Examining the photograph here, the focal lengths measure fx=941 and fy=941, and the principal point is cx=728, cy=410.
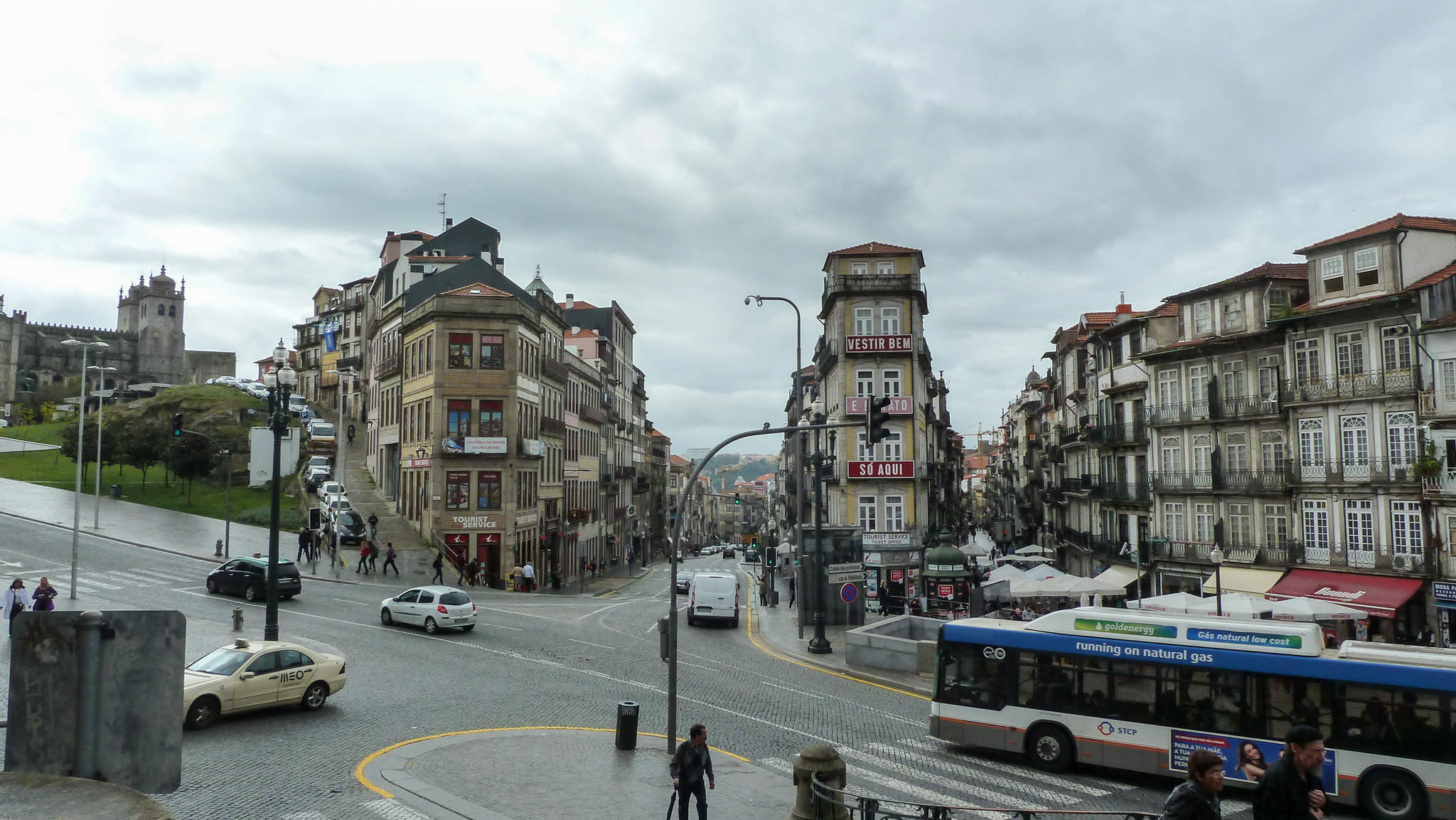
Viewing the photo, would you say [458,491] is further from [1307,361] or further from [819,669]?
[1307,361]

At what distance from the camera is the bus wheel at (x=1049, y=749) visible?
17.1 m

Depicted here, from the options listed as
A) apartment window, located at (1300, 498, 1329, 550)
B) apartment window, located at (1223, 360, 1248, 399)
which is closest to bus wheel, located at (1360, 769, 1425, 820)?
apartment window, located at (1300, 498, 1329, 550)

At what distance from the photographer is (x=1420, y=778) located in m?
14.3

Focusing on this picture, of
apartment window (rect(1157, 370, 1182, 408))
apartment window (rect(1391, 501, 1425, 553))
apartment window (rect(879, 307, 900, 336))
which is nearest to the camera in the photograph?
apartment window (rect(1391, 501, 1425, 553))

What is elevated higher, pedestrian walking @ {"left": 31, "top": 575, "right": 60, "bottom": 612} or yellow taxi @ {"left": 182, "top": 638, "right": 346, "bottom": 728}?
pedestrian walking @ {"left": 31, "top": 575, "right": 60, "bottom": 612}

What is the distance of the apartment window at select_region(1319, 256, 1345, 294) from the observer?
111 ft

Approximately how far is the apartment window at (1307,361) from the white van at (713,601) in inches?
905

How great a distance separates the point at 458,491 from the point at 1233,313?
37826 mm

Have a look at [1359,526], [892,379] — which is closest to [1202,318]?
[1359,526]

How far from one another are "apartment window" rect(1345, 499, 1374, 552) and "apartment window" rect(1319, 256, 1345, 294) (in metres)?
7.62

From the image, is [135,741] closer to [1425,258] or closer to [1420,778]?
[1420,778]

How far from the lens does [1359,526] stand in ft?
109

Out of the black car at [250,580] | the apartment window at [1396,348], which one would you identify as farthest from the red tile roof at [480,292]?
the apartment window at [1396,348]

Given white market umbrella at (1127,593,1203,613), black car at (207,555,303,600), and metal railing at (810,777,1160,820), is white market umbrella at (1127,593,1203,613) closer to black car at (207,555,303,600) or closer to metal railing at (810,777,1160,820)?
metal railing at (810,777,1160,820)
